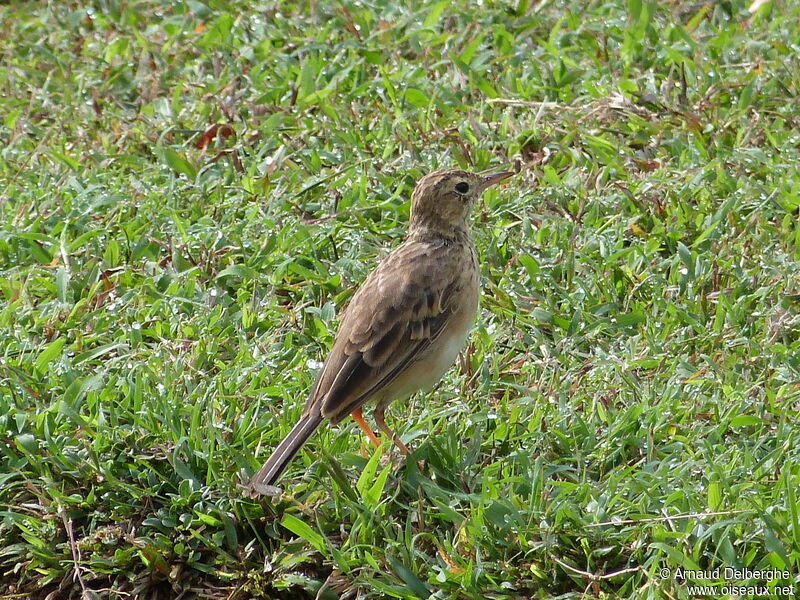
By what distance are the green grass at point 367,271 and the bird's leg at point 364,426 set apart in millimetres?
83

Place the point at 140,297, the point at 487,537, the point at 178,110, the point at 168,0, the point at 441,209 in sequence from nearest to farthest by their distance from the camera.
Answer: the point at 487,537 < the point at 441,209 < the point at 140,297 < the point at 178,110 < the point at 168,0

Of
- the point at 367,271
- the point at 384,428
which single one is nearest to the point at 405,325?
the point at 384,428

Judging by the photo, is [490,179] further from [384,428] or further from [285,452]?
[285,452]

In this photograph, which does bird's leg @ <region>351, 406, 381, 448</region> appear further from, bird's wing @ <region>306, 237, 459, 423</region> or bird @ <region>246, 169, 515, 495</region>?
bird's wing @ <region>306, 237, 459, 423</region>

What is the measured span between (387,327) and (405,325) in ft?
0.29

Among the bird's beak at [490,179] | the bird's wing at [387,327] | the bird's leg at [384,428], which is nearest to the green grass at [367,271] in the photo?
the bird's leg at [384,428]

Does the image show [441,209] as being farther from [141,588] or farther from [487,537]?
[141,588]

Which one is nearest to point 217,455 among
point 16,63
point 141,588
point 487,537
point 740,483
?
point 141,588

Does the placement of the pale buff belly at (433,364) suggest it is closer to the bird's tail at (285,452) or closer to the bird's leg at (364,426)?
the bird's leg at (364,426)

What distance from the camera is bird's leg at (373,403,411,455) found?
564cm

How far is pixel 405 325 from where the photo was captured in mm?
5785

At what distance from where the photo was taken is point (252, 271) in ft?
23.1

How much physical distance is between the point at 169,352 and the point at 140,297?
0.64 meters

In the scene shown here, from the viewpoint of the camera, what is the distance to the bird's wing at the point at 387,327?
18.0ft
